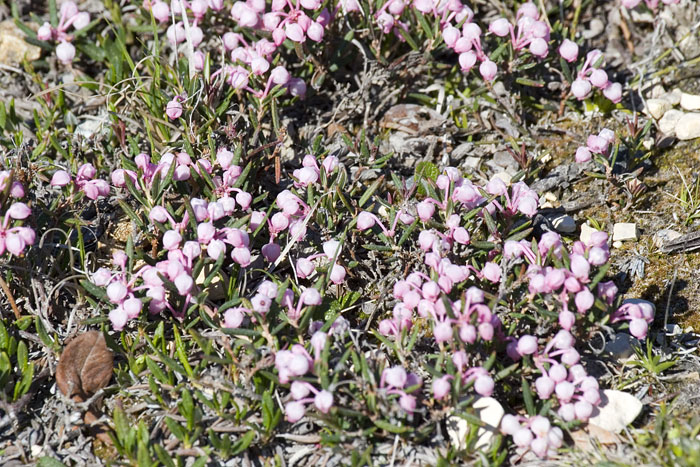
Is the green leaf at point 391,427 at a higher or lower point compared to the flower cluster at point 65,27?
lower

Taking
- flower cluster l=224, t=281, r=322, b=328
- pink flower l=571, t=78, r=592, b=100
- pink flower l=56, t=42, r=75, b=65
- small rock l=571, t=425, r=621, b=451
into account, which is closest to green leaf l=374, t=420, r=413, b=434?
flower cluster l=224, t=281, r=322, b=328

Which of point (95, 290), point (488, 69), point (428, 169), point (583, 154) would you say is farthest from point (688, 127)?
point (95, 290)

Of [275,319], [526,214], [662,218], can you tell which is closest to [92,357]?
[275,319]

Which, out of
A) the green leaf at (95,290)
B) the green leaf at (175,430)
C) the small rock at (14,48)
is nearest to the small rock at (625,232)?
the green leaf at (175,430)

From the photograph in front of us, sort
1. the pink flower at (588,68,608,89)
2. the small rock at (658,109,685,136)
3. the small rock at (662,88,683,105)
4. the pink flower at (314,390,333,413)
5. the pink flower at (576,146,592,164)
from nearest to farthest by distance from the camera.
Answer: the pink flower at (314,390,333,413) → the pink flower at (576,146,592,164) → the pink flower at (588,68,608,89) → the small rock at (658,109,685,136) → the small rock at (662,88,683,105)

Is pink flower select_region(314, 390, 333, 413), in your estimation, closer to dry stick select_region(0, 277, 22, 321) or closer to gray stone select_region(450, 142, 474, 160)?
dry stick select_region(0, 277, 22, 321)

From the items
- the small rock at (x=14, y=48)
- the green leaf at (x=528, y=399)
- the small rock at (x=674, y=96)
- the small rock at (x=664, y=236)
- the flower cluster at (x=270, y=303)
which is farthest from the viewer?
the small rock at (x=14, y=48)

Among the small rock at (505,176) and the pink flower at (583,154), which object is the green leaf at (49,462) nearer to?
the small rock at (505,176)
